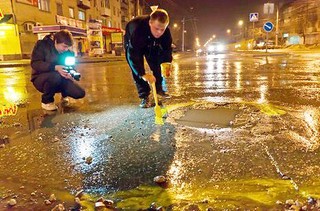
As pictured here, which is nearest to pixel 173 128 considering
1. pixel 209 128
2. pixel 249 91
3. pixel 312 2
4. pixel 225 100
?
pixel 209 128

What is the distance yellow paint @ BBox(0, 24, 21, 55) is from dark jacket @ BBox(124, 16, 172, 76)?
940 inches

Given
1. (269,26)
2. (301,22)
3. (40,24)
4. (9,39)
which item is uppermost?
(301,22)

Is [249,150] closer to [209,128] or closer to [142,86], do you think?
[209,128]

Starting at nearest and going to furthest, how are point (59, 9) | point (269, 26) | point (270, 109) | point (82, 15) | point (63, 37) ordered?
point (270, 109) → point (63, 37) → point (269, 26) → point (59, 9) → point (82, 15)

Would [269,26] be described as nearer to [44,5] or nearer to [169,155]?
[169,155]

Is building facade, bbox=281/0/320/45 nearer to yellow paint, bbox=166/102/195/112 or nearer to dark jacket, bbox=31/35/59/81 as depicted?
yellow paint, bbox=166/102/195/112

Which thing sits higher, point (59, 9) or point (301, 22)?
point (59, 9)

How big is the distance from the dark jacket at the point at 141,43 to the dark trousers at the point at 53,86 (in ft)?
3.89

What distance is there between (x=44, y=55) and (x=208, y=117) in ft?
9.16

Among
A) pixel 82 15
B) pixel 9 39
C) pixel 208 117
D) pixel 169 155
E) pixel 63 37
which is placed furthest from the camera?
pixel 82 15

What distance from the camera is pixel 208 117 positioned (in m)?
3.93

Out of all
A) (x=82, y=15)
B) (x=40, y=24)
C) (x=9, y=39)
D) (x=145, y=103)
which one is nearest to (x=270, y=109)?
(x=145, y=103)

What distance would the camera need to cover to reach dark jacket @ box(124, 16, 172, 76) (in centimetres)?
430

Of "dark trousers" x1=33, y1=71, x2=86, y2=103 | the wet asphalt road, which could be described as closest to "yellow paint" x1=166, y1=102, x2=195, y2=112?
the wet asphalt road
